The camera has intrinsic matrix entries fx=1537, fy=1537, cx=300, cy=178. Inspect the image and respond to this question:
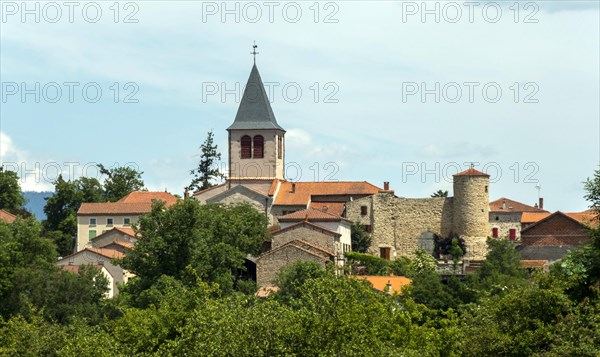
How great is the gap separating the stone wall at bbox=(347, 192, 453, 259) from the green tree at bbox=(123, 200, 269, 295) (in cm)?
1665

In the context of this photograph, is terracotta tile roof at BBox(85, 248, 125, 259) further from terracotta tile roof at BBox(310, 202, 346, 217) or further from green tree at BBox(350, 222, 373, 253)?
green tree at BBox(350, 222, 373, 253)

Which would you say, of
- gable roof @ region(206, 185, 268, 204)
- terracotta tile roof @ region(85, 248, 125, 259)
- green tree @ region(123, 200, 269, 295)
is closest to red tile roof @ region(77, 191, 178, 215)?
gable roof @ region(206, 185, 268, 204)

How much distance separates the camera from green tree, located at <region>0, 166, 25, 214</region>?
4126 inches

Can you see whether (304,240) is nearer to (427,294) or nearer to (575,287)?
(427,294)

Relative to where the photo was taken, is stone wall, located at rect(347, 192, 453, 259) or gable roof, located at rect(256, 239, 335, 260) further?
stone wall, located at rect(347, 192, 453, 259)

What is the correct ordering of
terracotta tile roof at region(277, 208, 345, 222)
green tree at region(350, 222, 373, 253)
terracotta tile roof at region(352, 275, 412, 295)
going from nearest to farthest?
terracotta tile roof at region(352, 275, 412, 295) < terracotta tile roof at region(277, 208, 345, 222) < green tree at region(350, 222, 373, 253)

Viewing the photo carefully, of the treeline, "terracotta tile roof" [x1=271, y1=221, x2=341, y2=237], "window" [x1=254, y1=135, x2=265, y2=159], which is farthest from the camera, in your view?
"window" [x1=254, y1=135, x2=265, y2=159]

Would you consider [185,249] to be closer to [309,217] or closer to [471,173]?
[309,217]

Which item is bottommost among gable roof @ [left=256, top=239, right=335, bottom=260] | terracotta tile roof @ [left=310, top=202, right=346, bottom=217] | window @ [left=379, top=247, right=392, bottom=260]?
window @ [left=379, top=247, right=392, bottom=260]

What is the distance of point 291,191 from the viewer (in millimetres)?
90438

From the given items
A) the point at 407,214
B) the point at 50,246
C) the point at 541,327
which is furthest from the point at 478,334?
the point at 407,214

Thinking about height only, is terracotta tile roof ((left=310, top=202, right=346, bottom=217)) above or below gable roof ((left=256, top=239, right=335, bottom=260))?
above

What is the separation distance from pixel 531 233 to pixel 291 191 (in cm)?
1553

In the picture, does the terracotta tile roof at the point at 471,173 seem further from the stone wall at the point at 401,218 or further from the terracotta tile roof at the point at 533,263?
the terracotta tile roof at the point at 533,263
